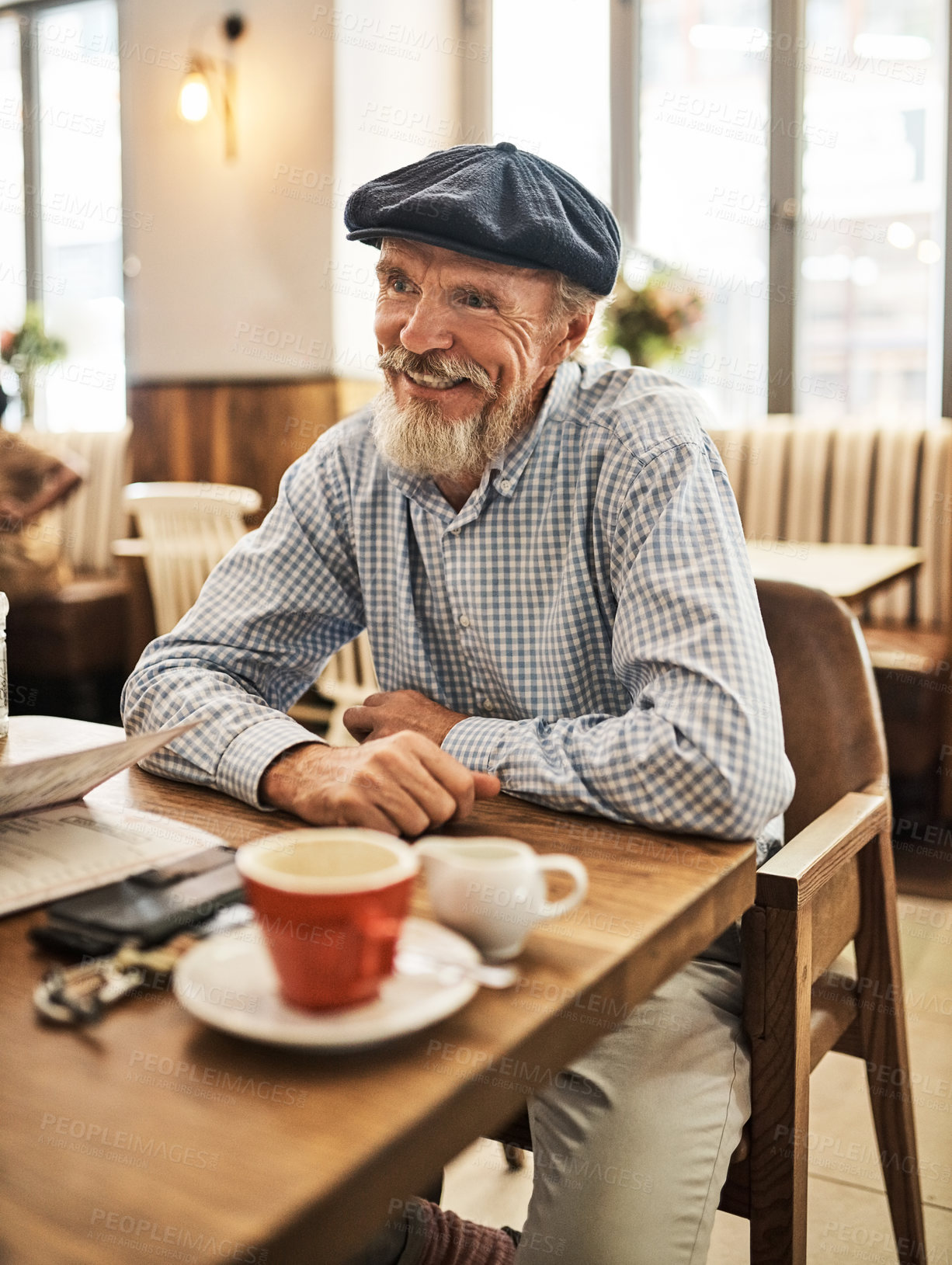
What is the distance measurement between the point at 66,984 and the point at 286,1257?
238 millimetres

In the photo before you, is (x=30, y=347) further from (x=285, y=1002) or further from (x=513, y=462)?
(x=285, y=1002)

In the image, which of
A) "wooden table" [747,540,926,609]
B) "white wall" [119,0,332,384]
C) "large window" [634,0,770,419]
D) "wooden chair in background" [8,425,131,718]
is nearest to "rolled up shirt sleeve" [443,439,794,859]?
"wooden table" [747,540,926,609]

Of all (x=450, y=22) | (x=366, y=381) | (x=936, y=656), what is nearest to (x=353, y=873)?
(x=936, y=656)

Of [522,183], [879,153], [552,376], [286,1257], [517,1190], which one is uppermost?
[879,153]

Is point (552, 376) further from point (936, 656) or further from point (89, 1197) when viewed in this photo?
point (936, 656)

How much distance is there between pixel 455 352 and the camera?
54.1 inches

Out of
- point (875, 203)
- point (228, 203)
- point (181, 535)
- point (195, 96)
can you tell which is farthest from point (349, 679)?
point (195, 96)

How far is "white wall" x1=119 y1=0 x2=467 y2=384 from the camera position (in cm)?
450

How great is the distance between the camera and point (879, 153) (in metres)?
4.21

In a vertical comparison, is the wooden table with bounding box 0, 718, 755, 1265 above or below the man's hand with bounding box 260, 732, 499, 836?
below

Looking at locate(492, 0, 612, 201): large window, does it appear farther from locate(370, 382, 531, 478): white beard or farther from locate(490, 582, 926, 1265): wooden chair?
locate(490, 582, 926, 1265): wooden chair

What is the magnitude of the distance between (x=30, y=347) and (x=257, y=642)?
4640mm

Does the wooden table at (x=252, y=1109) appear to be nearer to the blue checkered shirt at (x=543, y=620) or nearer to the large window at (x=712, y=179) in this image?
the blue checkered shirt at (x=543, y=620)

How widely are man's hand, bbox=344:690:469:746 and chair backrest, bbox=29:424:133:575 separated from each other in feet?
13.2
